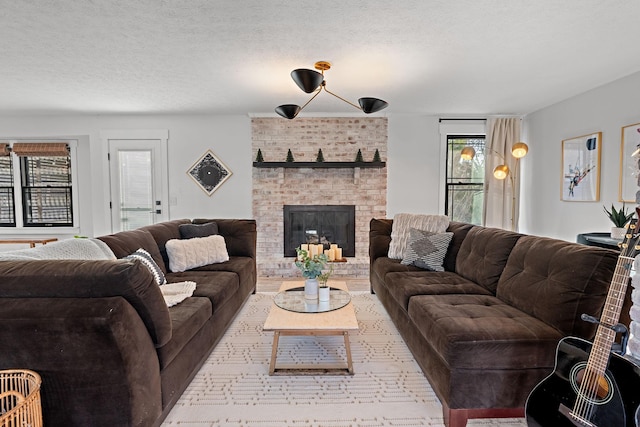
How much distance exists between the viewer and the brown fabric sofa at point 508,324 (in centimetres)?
158

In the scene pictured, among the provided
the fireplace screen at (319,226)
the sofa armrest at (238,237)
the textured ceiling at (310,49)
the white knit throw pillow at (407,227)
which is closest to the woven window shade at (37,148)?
the textured ceiling at (310,49)

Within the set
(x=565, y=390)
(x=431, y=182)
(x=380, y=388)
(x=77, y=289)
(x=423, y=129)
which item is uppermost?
(x=423, y=129)

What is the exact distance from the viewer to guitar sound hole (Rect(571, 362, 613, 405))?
1.23 m

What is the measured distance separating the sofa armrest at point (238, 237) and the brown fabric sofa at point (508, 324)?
6.62 feet

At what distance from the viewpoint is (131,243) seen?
259cm

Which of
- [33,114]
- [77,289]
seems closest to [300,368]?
[77,289]

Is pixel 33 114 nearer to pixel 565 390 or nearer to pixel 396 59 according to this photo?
pixel 396 59

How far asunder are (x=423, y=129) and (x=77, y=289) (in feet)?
15.3

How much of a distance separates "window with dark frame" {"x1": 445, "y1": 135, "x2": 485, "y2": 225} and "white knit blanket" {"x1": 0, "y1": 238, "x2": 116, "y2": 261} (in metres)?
4.49

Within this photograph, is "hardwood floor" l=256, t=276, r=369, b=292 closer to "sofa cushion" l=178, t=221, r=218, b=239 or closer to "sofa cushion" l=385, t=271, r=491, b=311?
"sofa cushion" l=178, t=221, r=218, b=239

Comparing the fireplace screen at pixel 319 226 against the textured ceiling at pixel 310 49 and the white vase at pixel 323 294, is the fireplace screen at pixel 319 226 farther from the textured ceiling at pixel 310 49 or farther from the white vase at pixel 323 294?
the white vase at pixel 323 294

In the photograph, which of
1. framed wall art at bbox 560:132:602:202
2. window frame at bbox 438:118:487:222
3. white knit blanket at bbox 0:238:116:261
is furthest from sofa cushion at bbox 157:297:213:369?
framed wall art at bbox 560:132:602:202

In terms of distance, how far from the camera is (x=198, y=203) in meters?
5.06

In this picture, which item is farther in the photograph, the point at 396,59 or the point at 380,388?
the point at 396,59
